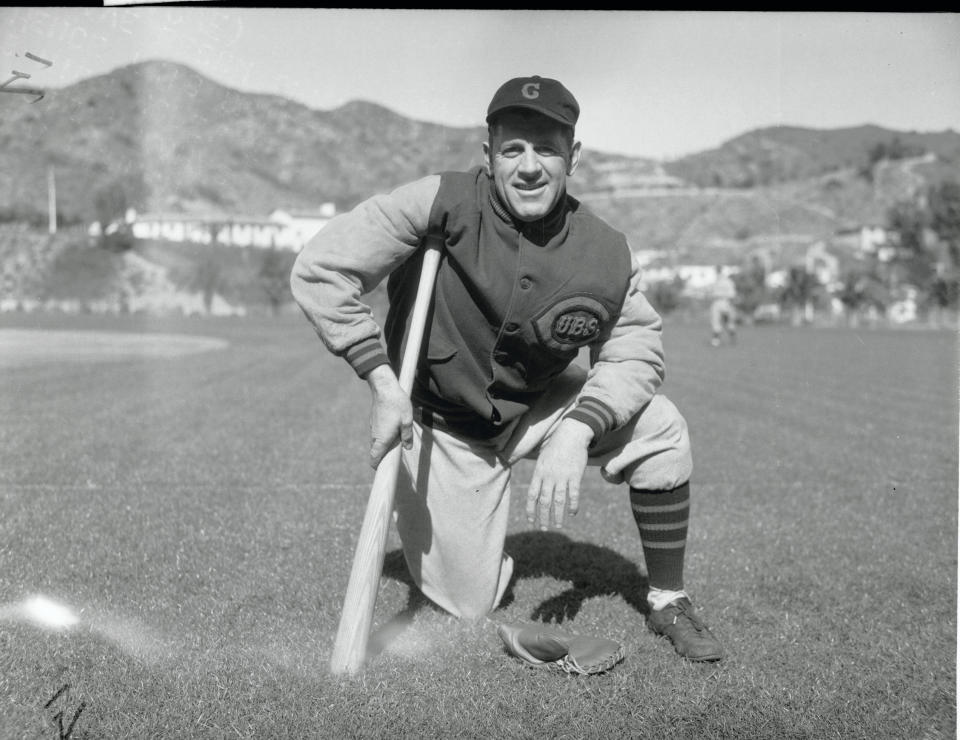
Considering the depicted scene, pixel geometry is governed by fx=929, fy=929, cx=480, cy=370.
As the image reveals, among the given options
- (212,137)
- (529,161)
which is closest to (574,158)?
(529,161)

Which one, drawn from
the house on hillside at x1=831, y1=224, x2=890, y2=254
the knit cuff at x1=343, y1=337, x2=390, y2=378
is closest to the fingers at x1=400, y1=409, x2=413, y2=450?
the knit cuff at x1=343, y1=337, x2=390, y2=378

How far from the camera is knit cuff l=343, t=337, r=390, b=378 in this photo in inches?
129

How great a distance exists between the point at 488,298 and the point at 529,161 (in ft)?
1.71

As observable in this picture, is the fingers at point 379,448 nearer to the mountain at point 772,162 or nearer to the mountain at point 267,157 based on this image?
the mountain at point 267,157

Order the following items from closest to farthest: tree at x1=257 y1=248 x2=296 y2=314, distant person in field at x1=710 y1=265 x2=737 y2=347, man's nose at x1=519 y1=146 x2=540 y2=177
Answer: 1. man's nose at x1=519 y1=146 x2=540 y2=177
2. distant person in field at x1=710 y1=265 x2=737 y2=347
3. tree at x1=257 y1=248 x2=296 y2=314

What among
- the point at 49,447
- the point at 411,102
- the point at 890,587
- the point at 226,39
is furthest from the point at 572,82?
the point at 49,447

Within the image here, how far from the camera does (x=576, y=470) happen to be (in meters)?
3.19

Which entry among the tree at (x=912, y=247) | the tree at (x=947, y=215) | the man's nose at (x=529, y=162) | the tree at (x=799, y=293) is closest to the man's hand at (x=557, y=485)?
the man's nose at (x=529, y=162)

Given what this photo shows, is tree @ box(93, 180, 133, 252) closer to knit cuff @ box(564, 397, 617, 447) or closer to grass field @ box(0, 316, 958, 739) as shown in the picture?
grass field @ box(0, 316, 958, 739)

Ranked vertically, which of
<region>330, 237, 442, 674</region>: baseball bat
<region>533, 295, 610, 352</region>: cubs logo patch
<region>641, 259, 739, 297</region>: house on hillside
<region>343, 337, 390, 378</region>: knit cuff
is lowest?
<region>641, 259, 739, 297</region>: house on hillside

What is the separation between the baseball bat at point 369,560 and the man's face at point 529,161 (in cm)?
47

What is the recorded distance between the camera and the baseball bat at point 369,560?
308 cm

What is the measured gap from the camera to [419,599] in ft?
13.2

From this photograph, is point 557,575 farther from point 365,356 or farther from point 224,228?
point 224,228
